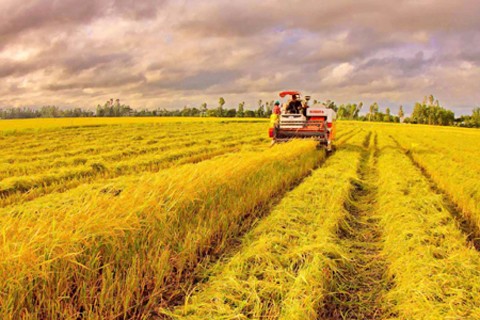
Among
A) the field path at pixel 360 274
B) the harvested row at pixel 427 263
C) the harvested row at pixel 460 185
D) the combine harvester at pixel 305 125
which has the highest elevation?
the combine harvester at pixel 305 125

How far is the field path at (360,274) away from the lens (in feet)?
9.84

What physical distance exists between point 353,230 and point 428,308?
7.07 feet

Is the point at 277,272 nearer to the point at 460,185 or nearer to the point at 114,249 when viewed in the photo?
the point at 114,249

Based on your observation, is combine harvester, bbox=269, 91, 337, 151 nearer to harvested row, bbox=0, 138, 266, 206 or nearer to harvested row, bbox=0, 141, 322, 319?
harvested row, bbox=0, 138, 266, 206

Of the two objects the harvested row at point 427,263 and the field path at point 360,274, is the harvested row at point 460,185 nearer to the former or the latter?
the harvested row at point 427,263

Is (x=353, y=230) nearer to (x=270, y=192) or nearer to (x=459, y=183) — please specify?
(x=270, y=192)

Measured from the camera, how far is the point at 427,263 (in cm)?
354

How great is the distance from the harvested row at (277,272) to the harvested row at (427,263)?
0.68m

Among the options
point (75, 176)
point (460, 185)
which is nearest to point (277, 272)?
point (460, 185)

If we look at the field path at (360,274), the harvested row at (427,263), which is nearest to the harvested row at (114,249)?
the field path at (360,274)

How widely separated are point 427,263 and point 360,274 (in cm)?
73

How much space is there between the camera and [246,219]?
16.6 feet

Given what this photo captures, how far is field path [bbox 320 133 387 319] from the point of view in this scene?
300 centimetres

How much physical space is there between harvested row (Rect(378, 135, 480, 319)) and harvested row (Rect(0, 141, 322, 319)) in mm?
2045
